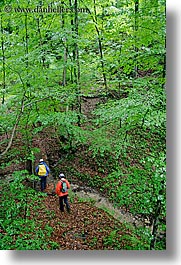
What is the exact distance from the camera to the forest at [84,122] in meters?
2.97

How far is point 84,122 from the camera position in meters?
4.25

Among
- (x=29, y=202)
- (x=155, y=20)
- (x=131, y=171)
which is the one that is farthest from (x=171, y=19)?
(x=29, y=202)

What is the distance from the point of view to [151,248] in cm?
271

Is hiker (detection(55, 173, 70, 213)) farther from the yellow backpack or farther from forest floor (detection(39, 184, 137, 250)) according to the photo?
the yellow backpack

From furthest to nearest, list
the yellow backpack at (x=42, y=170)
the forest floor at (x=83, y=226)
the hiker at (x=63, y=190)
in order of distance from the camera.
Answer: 1. the yellow backpack at (x=42, y=170)
2. the hiker at (x=63, y=190)
3. the forest floor at (x=83, y=226)

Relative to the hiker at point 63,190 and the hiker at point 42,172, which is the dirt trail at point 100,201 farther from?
the hiker at point 63,190

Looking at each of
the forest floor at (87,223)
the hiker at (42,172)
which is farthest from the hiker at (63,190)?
the hiker at (42,172)

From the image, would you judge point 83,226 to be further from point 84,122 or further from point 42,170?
point 84,122

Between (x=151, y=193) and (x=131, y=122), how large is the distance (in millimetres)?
904

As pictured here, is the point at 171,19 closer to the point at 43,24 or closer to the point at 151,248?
the point at 43,24

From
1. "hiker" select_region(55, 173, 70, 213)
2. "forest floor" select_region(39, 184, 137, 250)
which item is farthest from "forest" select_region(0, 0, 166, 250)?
"hiker" select_region(55, 173, 70, 213)

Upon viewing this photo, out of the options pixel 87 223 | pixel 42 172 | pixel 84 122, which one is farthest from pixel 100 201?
pixel 84 122

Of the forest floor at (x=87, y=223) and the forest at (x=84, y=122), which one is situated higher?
the forest at (x=84, y=122)

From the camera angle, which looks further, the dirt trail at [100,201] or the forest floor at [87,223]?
the dirt trail at [100,201]
